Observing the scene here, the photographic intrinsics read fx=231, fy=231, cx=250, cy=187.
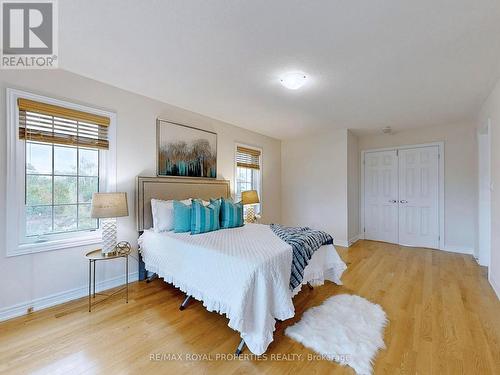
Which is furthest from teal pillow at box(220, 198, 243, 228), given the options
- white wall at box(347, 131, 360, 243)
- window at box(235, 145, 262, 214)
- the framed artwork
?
white wall at box(347, 131, 360, 243)

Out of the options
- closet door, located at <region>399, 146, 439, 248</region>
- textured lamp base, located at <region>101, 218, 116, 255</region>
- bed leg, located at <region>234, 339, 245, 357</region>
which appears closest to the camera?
bed leg, located at <region>234, 339, 245, 357</region>

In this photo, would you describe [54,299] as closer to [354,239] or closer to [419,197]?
[354,239]

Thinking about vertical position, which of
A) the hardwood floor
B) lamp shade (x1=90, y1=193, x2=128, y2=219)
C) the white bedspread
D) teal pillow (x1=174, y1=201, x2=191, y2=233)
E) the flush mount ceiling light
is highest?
the flush mount ceiling light

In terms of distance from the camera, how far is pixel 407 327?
6.52 feet

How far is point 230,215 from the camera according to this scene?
3.05 metres

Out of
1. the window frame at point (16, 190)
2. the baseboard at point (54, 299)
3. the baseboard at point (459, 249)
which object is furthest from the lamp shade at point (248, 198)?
the baseboard at point (459, 249)

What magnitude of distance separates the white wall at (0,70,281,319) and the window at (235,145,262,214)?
2.80 feet

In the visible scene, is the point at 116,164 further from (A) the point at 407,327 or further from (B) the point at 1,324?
(A) the point at 407,327

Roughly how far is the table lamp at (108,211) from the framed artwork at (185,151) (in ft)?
2.71

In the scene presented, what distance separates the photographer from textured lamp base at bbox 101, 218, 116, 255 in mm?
2443

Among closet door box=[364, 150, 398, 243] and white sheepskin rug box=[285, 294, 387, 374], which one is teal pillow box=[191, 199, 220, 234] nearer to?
white sheepskin rug box=[285, 294, 387, 374]

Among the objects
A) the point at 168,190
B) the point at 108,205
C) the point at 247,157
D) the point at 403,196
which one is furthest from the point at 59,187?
the point at 403,196

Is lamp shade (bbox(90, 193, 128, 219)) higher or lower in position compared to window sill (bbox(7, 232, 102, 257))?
higher

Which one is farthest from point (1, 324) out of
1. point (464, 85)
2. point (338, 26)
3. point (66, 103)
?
point (464, 85)
